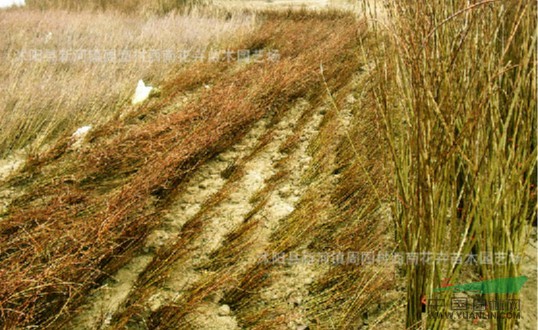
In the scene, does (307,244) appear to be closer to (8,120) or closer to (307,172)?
(307,172)

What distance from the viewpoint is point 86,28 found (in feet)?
18.2

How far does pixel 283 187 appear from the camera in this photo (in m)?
2.64

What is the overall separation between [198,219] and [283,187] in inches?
24.7

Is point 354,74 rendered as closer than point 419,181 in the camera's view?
No

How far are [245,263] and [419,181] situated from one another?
985mm

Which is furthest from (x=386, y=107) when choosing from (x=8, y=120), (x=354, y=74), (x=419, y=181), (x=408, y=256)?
(x=354, y=74)

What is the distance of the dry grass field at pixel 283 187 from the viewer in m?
1.35

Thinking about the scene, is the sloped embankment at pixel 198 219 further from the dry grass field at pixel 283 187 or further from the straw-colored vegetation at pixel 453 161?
the straw-colored vegetation at pixel 453 161

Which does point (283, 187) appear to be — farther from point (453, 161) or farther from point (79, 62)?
point (79, 62)

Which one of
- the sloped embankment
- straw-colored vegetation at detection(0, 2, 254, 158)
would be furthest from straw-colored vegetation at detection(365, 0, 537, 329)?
straw-colored vegetation at detection(0, 2, 254, 158)

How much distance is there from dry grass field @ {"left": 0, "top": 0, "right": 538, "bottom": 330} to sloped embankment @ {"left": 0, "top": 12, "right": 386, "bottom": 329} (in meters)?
0.01

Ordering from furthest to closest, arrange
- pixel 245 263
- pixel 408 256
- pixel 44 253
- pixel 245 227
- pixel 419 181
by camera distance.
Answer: pixel 245 227, pixel 245 263, pixel 44 253, pixel 408 256, pixel 419 181

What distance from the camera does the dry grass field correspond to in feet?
4.42

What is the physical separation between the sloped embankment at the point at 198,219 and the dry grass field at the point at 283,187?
0.04 ft
